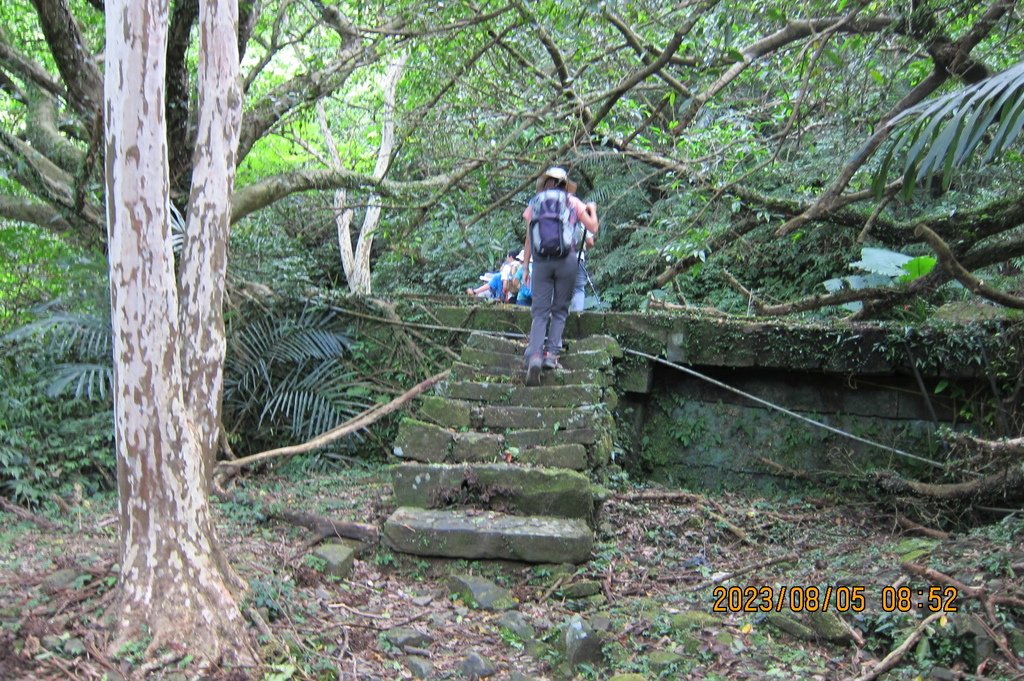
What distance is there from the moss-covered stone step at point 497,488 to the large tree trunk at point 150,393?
169 centimetres

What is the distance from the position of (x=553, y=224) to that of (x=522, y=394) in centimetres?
130

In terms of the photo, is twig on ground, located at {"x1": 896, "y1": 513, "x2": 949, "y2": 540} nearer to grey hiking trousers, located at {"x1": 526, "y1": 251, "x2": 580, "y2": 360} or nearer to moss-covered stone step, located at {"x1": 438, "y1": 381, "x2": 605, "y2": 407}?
moss-covered stone step, located at {"x1": 438, "y1": 381, "x2": 605, "y2": 407}

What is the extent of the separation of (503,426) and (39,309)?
4798mm

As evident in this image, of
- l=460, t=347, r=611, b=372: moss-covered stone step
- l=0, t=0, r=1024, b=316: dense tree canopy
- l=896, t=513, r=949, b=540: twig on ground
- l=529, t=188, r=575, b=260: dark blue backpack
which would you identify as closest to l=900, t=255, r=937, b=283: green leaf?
l=0, t=0, r=1024, b=316: dense tree canopy

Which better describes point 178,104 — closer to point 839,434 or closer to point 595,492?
point 595,492

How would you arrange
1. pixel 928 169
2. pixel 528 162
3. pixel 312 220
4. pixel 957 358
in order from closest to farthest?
pixel 928 169 < pixel 957 358 < pixel 528 162 < pixel 312 220

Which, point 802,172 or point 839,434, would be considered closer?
point 839,434

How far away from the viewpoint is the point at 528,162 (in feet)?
25.1

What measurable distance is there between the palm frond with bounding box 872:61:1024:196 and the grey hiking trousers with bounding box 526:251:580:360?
8.54 ft

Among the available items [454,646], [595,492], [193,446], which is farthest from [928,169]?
[193,446]

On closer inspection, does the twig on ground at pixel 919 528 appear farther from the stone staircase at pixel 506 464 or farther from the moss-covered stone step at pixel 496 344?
the moss-covered stone step at pixel 496 344

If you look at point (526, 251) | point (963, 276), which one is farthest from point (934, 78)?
point (526, 251)

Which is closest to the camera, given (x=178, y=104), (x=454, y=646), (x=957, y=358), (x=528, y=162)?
(x=454, y=646)

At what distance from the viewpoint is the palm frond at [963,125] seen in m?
3.34
